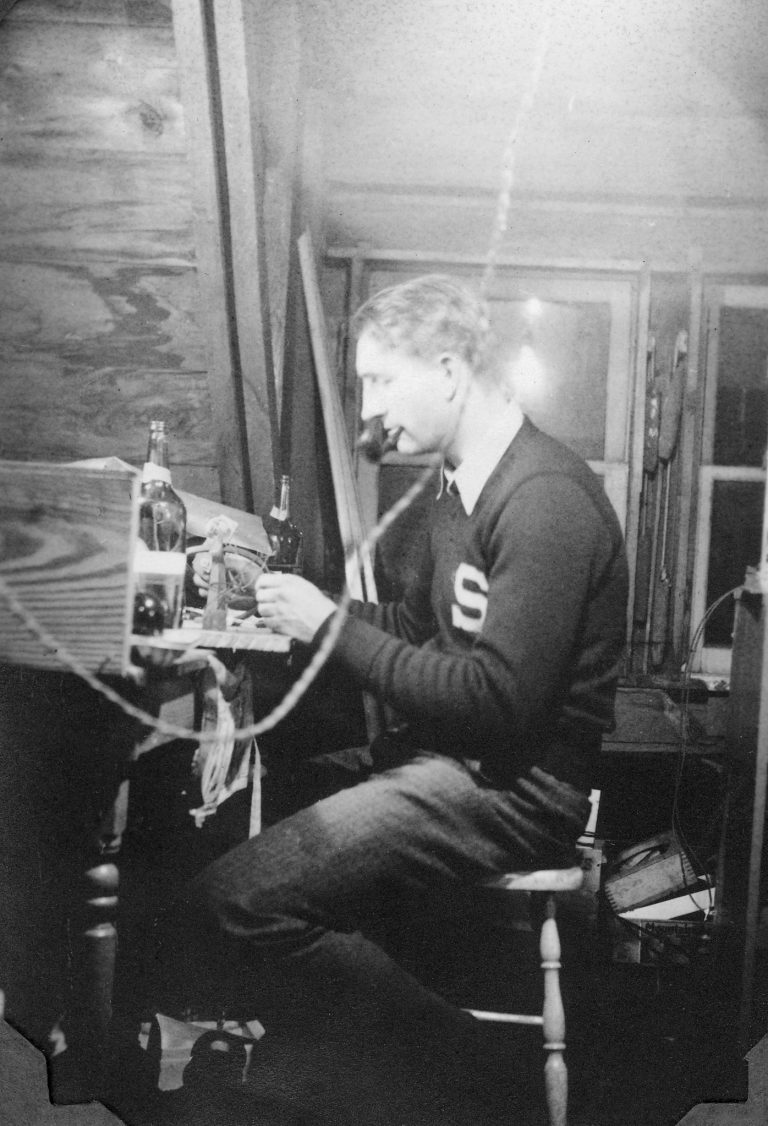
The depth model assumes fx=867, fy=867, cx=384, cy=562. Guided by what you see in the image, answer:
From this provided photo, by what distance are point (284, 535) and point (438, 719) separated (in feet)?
1.71

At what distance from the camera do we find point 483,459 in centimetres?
132

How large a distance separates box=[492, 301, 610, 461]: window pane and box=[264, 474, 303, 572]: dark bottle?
1.64ft

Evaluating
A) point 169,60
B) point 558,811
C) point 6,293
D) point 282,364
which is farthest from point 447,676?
point 169,60

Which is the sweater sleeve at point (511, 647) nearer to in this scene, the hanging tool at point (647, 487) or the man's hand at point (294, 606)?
the man's hand at point (294, 606)

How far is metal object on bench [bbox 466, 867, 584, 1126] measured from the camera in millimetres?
1270

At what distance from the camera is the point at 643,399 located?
1373 mm

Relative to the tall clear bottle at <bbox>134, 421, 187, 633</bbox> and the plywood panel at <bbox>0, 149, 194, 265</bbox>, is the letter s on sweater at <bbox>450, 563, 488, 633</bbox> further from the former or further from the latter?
the plywood panel at <bbox>0, 149, 194, 265</bbox>

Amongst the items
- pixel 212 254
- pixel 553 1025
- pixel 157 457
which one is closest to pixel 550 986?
pixel 553 1025

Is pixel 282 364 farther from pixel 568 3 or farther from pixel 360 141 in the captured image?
pixel 568 3

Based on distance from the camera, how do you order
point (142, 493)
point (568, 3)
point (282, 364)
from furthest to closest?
point (282, 364) < point (142, 493) < point (568, 3)

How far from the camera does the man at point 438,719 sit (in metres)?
1.24

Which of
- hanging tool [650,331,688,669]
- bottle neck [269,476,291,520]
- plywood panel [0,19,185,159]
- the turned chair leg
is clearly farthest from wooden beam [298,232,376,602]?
the turned chair leg

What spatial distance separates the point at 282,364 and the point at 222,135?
39cm

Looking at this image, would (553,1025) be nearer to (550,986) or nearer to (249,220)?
(550,986)
